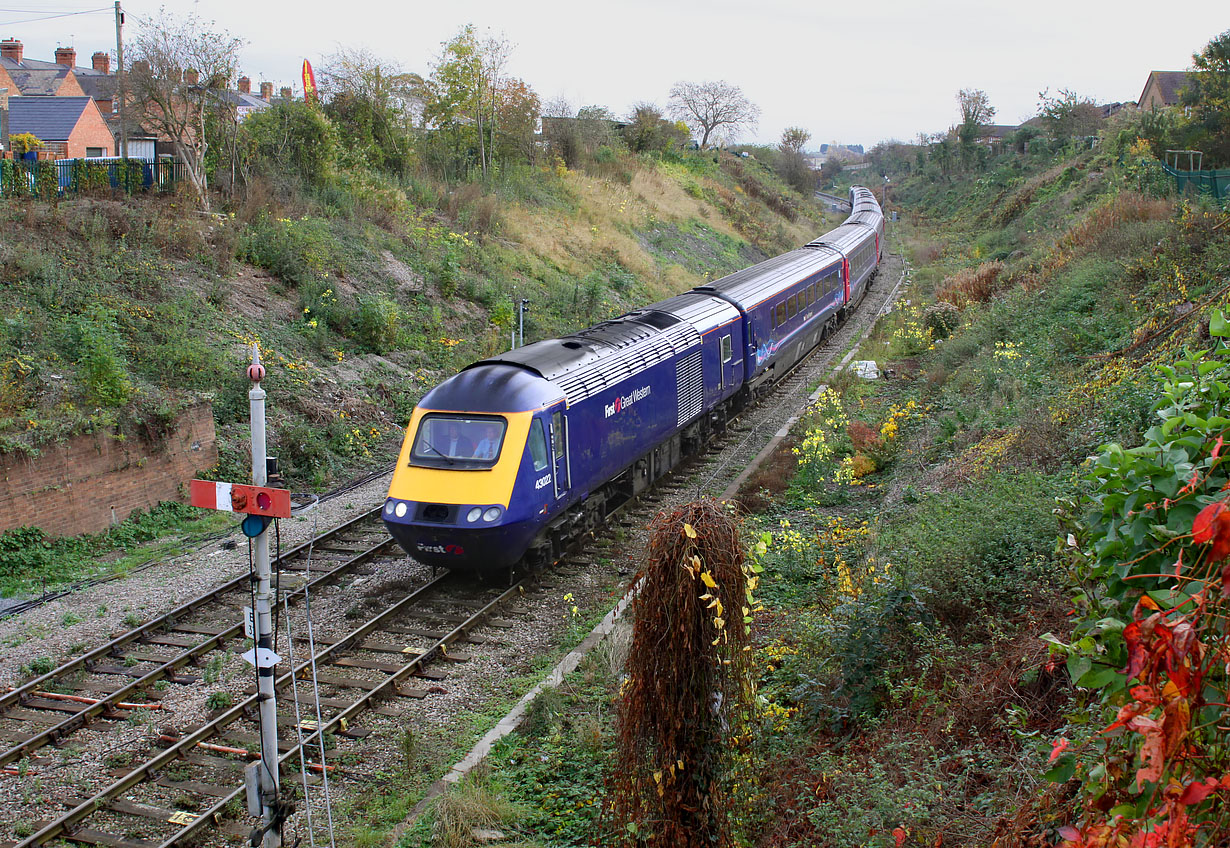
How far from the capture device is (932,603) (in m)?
8.05

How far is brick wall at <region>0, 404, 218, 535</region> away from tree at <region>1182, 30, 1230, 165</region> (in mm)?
26233

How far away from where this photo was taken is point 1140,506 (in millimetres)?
3736

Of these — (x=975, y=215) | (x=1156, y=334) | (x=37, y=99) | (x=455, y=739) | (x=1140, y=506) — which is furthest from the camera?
(x=975, y=215)

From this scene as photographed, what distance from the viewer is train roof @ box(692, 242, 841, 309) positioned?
19.8 metres

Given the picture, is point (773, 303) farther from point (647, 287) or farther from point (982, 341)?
point (647, 287)

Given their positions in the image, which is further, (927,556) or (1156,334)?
→ (1156,334)

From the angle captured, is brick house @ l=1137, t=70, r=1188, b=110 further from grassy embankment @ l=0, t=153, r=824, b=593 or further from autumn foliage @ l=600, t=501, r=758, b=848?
autumn foliage @ l=600, t=501, r=758, b=848

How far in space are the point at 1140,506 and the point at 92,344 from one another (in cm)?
1504

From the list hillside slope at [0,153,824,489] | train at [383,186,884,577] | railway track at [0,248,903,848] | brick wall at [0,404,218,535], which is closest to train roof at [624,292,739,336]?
train at [383,186,884,577]

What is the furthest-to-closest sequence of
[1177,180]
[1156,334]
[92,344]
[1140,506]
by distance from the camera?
1. [1177,180]
2. [92,344]
3. [1156,334]
4. [1140,506]

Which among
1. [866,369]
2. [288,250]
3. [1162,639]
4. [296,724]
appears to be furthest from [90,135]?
[1162,639]

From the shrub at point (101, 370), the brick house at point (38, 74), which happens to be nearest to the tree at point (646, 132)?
the brick house at point (38, 74)

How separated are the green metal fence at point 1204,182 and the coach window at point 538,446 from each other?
59.3 feet

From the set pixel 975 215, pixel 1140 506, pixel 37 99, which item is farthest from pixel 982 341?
pixel 975 215
